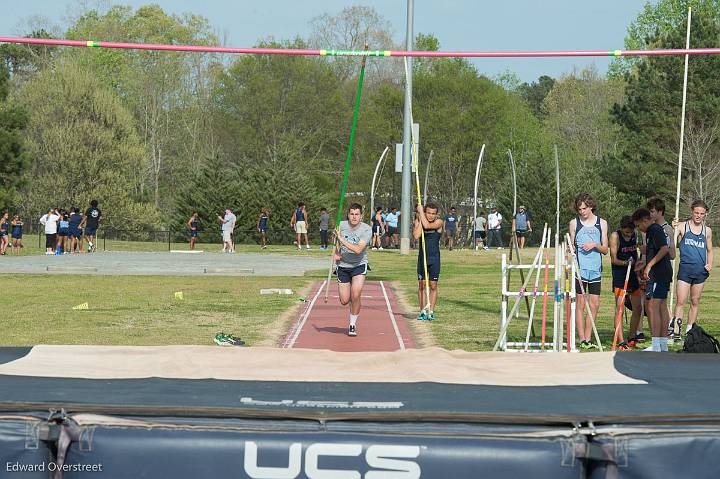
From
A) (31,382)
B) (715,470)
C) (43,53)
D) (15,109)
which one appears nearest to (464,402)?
(715,470)

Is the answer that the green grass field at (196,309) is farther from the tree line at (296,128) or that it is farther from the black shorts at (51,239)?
the tree line at (296,128)

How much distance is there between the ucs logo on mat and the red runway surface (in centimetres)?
735

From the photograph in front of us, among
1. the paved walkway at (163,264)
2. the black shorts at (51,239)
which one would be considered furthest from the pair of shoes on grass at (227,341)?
the black shorts at (51,239)

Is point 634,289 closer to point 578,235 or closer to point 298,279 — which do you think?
point 578,235

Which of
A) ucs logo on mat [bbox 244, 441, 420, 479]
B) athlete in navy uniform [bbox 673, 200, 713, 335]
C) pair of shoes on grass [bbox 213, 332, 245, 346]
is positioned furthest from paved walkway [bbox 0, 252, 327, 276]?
ucs logo on mat [bbox 244, 441, 420, 479]

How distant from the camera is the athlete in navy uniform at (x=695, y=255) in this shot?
42.2 ft

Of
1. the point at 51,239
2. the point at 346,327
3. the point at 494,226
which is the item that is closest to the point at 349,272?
the point at 346,327

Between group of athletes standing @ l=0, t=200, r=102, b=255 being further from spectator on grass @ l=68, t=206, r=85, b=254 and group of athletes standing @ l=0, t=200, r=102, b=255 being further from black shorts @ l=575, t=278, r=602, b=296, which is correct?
black shorts @ l=575, t=278, r=602, b=296

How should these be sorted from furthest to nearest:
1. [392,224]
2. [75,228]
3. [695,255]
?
[392,224], [75,228], [695,255]

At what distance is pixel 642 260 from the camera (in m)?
12.9

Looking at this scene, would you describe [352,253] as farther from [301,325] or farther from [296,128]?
[296,128]

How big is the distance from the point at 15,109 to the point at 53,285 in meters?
28.1

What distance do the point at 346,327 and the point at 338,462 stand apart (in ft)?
32.8

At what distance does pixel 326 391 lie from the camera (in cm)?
661
